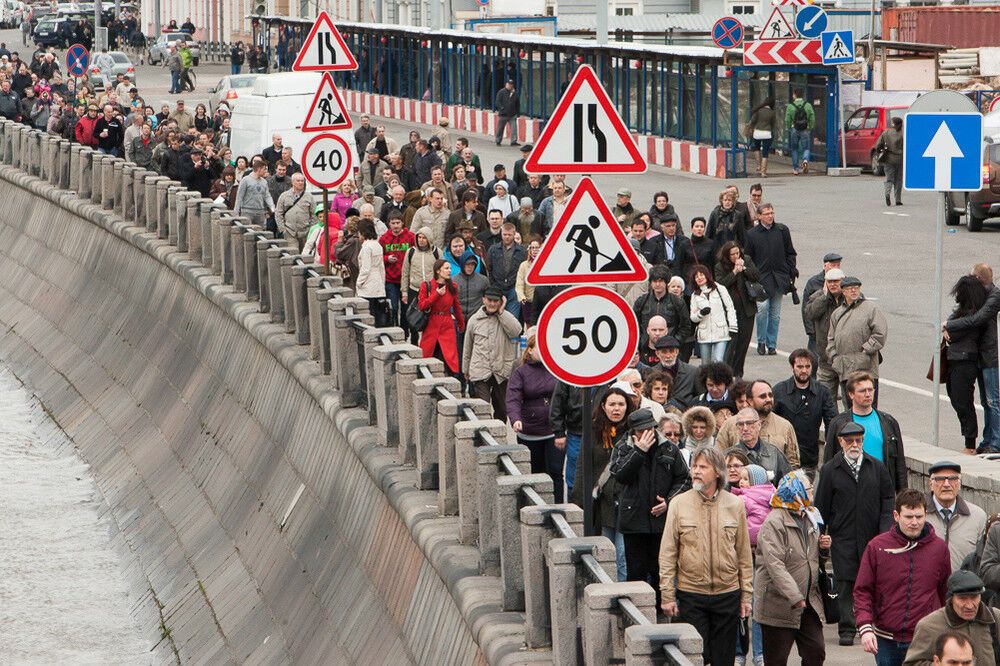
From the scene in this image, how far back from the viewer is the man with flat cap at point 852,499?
1102cm

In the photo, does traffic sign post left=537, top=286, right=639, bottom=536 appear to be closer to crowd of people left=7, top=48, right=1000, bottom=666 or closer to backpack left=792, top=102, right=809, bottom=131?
crowd of people left=7, top=48, right=1000, bottom=666

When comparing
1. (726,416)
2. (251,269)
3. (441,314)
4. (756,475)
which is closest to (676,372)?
(726,416)

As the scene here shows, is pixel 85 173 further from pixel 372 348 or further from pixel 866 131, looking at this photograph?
pixel 372 348

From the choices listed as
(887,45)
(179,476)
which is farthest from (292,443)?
(887,45)

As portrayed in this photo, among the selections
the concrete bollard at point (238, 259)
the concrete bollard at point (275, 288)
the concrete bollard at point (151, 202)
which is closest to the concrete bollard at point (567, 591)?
the concrete bollard at point (275, 288)

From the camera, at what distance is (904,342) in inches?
842

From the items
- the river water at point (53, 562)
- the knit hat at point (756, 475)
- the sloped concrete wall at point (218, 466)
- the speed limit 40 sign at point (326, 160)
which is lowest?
the river water at point (53, 562)

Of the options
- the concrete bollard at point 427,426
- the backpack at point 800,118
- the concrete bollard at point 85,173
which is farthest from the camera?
the backpack at point 800,118

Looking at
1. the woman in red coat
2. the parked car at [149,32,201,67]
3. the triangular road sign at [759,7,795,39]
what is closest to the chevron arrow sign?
the triangular road sign at [759,7,795,39]

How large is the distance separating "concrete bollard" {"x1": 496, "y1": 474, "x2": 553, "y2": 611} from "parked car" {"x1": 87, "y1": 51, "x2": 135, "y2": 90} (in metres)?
51.2

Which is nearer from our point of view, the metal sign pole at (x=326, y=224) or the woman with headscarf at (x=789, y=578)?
the woman with headscarf at (x=789, y=578)

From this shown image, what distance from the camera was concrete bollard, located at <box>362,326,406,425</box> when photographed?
13.1 meters

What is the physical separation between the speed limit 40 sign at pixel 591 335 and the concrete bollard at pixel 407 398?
348 cm

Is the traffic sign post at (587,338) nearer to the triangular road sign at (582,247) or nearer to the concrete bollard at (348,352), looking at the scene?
the triangular road sign at (582,247)
